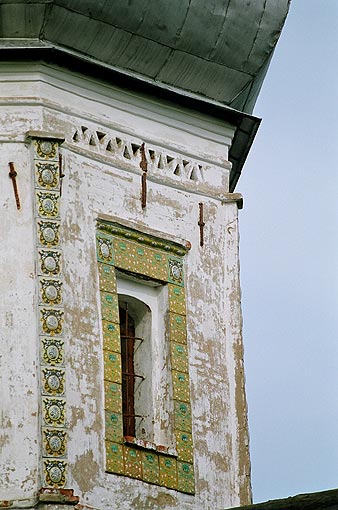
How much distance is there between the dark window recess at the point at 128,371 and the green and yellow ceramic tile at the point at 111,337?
27 centimetres

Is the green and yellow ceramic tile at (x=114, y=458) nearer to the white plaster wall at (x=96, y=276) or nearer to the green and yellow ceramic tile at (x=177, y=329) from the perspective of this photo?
the white plaster wall at (x=96, y=276)

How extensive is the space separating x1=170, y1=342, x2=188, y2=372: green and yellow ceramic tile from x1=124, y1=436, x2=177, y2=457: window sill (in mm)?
582

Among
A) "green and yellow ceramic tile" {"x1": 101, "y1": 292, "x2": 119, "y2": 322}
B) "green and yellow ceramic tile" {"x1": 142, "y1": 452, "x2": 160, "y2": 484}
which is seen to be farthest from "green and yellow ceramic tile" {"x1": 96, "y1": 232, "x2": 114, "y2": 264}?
"green and yellow ceramic tile" {"x1": 142, "y1": 452, "x2": 160, "y2": 484}

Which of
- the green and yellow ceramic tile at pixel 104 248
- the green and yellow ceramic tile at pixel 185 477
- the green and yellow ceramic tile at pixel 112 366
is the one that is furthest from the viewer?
the green and yellow ceramic tile at pixel 104 248

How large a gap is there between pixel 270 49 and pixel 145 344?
90.7 inches

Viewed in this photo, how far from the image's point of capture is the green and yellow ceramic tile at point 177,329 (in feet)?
59.9

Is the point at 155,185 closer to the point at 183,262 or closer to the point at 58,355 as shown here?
the point at 183,262

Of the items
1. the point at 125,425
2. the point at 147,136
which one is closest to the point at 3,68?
the point at 147,136

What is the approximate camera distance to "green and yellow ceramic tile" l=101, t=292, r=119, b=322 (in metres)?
17.9

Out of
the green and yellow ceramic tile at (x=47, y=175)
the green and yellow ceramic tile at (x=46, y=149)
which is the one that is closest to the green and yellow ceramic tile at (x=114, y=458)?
the green and yellow ceramic tile at (x=47, y=175)

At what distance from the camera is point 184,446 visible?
58.9ft

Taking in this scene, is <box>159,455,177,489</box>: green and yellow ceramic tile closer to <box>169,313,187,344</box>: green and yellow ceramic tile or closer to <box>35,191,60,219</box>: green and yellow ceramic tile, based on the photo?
<box>169,313,187,344</box>: green and yellow ceramic tile

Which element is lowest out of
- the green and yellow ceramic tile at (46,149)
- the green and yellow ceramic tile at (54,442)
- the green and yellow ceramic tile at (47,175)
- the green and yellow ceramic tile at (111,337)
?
the green and yellow ceramic tile at (54,442)

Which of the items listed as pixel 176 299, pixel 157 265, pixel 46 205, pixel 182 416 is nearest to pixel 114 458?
pixel 182 416
